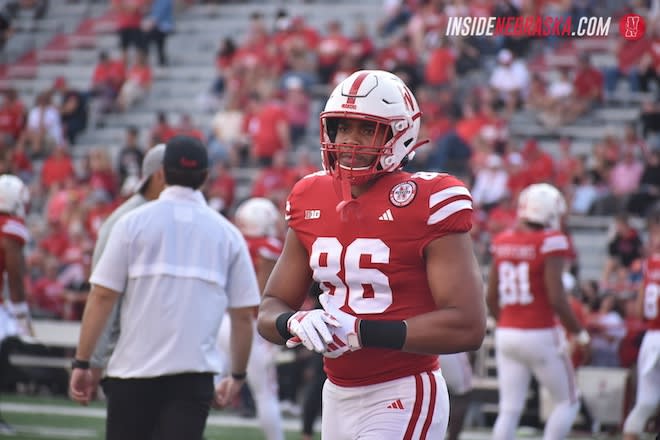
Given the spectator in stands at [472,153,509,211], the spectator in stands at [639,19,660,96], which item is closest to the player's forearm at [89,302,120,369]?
the spectator in stands at [472,153,509,211]

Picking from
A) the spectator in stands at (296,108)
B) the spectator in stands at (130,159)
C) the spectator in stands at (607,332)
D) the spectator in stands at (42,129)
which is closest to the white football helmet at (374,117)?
the spectator in stands at (607,332)

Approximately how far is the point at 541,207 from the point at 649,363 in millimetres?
1290

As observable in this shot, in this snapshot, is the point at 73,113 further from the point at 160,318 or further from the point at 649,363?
the point at 160,318

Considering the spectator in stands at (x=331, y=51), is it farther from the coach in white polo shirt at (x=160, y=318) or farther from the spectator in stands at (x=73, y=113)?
the coach in white polo shirt at (x=160, y=318)

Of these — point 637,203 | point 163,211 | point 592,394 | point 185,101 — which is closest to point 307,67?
point 185,101

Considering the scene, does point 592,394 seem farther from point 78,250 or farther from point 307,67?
point 307,67

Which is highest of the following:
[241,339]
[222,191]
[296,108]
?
[296,108]

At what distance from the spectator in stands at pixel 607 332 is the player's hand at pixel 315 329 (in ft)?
26.0

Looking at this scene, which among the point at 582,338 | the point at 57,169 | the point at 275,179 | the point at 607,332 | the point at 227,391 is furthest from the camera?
the point at 57,169

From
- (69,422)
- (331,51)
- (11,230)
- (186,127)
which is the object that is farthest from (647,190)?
(11,230)

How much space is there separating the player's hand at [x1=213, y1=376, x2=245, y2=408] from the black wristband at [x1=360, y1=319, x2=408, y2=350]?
6.18ft

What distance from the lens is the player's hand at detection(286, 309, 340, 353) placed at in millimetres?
3783

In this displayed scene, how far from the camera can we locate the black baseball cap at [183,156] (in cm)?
536

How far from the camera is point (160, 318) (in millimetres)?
5141
